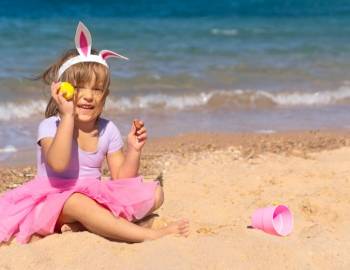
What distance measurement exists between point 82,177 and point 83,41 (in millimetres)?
652

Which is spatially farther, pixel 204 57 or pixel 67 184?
pixel 204 57

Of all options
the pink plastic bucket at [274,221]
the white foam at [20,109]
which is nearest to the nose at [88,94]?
the pink plastic bucket at [274,221]

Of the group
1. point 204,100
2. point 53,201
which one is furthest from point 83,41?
point 204,100

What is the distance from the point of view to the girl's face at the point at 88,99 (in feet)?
11.0

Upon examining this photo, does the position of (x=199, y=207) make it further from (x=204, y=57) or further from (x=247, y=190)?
(x=204, y=57)

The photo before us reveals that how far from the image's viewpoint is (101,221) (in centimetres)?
315

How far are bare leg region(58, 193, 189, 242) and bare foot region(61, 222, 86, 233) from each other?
0.26 feet

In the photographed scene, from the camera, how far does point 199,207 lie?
A: 390cm

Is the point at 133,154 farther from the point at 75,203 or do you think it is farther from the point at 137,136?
the point at 75,203

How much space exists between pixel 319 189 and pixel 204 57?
18.2ft

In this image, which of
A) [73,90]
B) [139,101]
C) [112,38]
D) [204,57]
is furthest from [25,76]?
[73,90]

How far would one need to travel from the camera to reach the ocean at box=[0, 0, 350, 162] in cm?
647

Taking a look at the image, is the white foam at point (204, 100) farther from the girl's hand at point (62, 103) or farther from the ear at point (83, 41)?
the girl's hand at point (62, 103)

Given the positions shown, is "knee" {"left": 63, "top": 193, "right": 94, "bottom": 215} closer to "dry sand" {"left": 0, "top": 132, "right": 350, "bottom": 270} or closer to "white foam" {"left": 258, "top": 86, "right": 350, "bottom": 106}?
"dry sand" {"left": 0, "top": 132, "right": 350, "bottom": 270}
